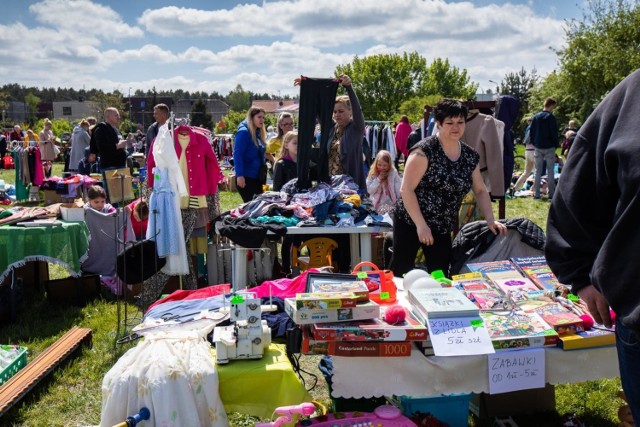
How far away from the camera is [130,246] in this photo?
4.47m

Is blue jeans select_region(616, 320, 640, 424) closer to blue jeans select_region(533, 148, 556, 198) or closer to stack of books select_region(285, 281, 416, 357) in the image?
stack of books select_region(285, 281, 416, 357)

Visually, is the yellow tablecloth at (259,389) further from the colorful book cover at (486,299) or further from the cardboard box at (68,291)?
the cardboard box at (68,291)

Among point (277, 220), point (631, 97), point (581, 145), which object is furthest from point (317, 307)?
point (277, 220)

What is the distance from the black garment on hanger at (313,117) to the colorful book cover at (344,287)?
112 inches

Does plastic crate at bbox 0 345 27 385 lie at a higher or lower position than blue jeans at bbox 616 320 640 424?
lower

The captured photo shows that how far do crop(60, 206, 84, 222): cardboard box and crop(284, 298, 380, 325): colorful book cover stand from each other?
3.50m

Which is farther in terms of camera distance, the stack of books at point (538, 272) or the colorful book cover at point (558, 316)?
the stack of books at point (538, 272)

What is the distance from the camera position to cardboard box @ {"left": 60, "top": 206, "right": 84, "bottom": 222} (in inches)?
200

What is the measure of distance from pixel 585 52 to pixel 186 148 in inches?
867

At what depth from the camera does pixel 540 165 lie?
9.91 metres

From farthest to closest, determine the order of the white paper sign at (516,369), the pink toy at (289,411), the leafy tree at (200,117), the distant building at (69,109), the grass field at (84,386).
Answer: the distant building at (69,109) → the leafy tree at (200,117) → the grass field at (84,386) → the white paper sign at (516,369) → the pink toy at (289,411)

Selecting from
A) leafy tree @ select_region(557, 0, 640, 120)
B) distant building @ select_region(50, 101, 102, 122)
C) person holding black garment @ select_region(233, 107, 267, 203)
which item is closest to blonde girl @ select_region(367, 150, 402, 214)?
person holding black garment @ select_region(233, 107, 267, 203)

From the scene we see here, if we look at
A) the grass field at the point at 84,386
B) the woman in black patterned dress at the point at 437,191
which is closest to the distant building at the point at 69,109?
the grass field at the point at 84,386

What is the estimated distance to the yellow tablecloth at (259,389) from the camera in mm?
2203
